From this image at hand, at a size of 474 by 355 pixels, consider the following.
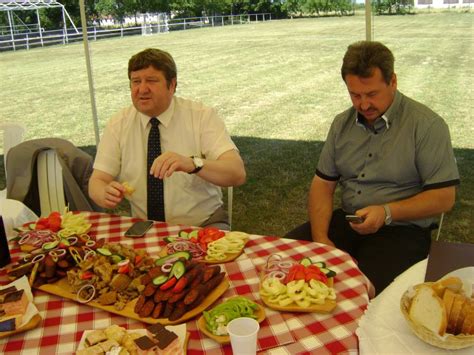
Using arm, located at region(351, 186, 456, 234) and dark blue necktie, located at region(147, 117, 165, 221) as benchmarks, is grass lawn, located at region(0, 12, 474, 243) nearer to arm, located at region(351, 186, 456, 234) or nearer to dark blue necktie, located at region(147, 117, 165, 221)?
arm, located at region(351, 186, 456, 234)

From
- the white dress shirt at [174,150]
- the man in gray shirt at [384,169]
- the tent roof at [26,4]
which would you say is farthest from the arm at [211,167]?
the tent roof at [26,4]

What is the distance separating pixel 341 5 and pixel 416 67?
15.4 feet

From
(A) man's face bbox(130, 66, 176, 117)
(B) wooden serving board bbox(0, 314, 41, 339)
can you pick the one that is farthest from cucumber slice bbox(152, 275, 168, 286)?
(A) man's face bbox(130, 66, 176, 117)

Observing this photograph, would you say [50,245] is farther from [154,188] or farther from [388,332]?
[388,332]

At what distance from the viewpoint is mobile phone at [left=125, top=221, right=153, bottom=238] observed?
7.01ft

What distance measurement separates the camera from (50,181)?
11.3ft

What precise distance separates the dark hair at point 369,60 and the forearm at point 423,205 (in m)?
0.62

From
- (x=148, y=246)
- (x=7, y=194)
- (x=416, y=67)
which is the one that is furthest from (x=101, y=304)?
(x=416, y=67)

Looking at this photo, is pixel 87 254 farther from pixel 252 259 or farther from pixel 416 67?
pixel 416 67

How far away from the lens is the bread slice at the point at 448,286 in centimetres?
133

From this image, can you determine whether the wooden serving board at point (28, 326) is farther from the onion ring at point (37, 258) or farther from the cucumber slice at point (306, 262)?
the cucumber slice at point (306, 262)

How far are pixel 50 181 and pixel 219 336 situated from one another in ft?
8.24

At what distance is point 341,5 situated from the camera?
471cm

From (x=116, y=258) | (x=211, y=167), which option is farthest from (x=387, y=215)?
(x=116, y=258)
